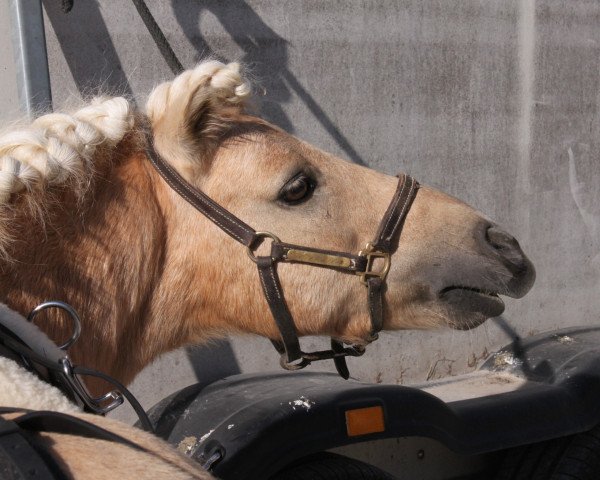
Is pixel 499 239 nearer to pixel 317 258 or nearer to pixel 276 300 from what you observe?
pixel 317 258

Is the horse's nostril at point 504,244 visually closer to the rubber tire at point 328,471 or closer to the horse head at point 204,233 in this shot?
the horse head at point 204,233

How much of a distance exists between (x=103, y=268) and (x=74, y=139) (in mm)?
321

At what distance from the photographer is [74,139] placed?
73.2 inches

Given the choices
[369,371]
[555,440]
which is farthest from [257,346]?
[555,440]

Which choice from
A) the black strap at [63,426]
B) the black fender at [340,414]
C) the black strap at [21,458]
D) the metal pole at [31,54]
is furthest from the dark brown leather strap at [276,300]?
the metal pole at [31,54]

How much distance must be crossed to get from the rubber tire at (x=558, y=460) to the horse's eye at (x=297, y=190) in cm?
197

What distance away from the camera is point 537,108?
5754mm

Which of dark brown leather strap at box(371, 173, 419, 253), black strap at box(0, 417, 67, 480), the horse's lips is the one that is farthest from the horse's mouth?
black strap at box(0, 417, 67, 480)

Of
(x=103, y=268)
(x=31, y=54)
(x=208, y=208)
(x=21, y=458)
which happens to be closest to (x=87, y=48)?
(x=31, y=54)

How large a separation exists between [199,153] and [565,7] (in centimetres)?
473

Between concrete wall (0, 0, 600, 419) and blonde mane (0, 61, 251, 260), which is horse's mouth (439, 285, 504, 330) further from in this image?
concrete wall (0, 0, 600, 419)

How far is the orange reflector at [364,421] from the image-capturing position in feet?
8.77

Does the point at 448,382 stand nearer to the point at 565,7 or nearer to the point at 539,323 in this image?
the point at 539,323

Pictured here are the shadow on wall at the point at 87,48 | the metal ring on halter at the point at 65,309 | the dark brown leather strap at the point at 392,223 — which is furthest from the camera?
the shadow on wall at the point at 87,48
